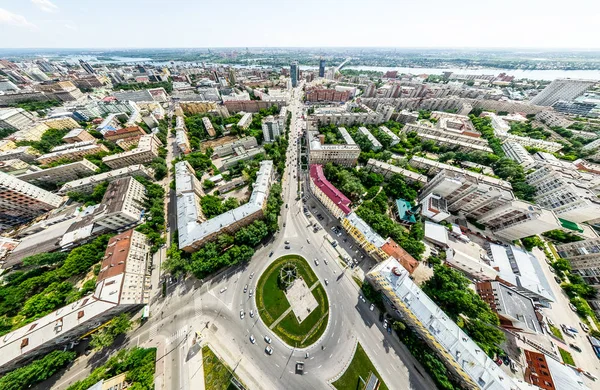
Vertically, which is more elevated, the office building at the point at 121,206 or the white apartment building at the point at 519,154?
the white apartment building at the point at 519,154

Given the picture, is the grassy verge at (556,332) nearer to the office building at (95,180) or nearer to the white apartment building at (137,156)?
the office building at (95,180)

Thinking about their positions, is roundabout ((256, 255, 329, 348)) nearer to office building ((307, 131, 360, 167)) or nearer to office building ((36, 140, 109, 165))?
office building ((307, 131, 360, 167))

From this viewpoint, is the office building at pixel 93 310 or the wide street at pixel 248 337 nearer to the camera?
the office building at pixel 93 310

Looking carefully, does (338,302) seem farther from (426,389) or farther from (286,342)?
(426,389)

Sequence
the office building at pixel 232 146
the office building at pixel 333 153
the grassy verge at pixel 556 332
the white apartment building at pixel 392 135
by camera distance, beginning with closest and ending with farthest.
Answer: the grassy verge at pixel 556 332
the office building at pixel 333 153
the office building at pixel 232 146
the white apartment building at pixel 392 135

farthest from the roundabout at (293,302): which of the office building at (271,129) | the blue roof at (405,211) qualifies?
the office building at (271,129)

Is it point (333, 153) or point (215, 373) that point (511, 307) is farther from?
point (215, 373)

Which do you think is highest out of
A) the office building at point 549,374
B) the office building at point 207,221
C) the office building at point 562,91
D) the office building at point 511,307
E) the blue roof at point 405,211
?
the office building at point 562,91
